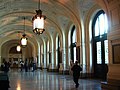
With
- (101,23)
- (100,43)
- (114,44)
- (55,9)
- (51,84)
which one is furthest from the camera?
(55,9)

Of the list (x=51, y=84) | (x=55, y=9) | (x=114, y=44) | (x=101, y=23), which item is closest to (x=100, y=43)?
(x=101, y=23)

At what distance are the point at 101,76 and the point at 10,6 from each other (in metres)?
9.15

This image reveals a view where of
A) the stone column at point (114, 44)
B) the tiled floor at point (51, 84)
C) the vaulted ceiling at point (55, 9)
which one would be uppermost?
the vaulted ceiling at point (55, 9)

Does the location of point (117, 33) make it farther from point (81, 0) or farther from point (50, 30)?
point (50, 30)

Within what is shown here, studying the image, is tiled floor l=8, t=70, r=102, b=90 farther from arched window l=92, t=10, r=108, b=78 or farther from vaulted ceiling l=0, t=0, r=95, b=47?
vaulted ceiling l=0, t=0, r=95, b=47

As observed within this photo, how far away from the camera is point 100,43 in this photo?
60.4 ft

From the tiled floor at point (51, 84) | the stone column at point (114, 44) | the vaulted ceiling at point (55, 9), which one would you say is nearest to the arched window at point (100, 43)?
the vaulted ceiling at point (55, 9)

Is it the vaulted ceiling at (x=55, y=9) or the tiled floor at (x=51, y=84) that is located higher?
the vaulted ceiling at (x=55, y=9)

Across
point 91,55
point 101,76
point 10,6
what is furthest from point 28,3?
point 101,76

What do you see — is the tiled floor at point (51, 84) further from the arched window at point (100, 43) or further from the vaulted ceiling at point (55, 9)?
the vaulted ceiling at point (55, 9)

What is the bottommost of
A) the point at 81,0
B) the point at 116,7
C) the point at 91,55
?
the point at 91,55

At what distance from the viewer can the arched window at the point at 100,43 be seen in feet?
58.2

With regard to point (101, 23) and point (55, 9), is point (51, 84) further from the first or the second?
point (55, 9)

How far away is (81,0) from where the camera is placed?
1755 centimetres
